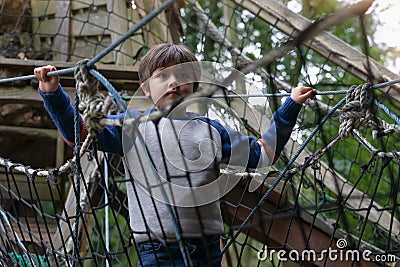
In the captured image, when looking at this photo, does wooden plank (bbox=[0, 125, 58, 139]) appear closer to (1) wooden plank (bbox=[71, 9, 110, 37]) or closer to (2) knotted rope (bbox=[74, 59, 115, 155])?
(1) wooden plank (bbox=[71, 9, 110, 37])

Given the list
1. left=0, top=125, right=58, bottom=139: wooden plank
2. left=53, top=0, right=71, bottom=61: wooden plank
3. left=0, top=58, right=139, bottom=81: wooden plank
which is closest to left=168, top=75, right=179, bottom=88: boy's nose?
left=0, top=58, right=139, bottom=81: wooden plank

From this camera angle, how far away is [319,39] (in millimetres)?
2074

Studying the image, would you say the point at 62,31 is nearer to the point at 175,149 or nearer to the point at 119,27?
the point at 119,27

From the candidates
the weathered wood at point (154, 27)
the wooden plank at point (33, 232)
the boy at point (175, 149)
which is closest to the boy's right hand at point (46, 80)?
the boy at point (175, 149)

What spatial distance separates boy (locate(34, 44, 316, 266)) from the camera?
1170mm

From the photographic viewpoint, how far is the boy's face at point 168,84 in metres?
1.23

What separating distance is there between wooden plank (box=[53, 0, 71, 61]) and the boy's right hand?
5.07 feet

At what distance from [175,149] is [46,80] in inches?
10.4

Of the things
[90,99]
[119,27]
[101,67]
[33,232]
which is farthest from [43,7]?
[90,99]

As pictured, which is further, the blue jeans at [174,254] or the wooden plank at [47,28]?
the wooden plank at [47,28]

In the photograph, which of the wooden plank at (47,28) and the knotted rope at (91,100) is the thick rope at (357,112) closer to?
the knotted rope at (91,100)

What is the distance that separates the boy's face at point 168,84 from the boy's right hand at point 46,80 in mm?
211

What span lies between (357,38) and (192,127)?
173 inches

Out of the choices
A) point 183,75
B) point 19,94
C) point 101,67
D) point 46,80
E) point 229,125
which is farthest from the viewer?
point 19,94
